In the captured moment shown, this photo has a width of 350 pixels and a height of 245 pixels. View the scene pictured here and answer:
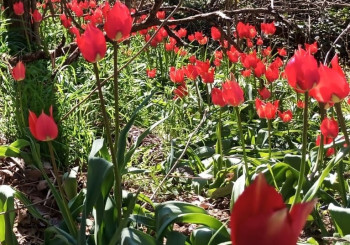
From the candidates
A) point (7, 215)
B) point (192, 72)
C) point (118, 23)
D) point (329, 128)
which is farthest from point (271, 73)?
point (7, 215)

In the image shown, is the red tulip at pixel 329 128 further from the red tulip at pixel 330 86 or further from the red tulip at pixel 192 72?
the red tulip at pixel 192 72

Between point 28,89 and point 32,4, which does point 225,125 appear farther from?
point 32,4

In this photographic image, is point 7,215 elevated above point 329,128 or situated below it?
below

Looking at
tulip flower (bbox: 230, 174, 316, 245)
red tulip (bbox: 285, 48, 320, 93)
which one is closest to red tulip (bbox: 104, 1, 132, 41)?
red tulip (bbox: 285, 48, 320, 93)

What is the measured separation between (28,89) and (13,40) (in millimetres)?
2296

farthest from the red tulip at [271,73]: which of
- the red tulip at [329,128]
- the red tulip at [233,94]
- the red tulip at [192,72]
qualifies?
the red tulip at [329,128]

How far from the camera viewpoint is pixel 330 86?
141 cm

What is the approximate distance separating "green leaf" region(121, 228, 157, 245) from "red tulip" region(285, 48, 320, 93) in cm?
67

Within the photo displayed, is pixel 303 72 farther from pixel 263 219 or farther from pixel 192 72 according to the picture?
pixel 192 72

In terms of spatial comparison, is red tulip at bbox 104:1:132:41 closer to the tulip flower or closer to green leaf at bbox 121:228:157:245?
green leaf at bbox 121:228:157:245

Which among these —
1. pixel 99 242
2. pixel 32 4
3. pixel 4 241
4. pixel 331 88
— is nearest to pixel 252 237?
pixel 331 88

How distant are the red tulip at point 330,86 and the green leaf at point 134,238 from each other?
68 cm

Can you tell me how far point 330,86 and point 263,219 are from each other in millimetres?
1067

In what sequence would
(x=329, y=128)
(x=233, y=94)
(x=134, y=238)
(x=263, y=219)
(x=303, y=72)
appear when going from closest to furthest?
(x=263, y=219), (x=303, y=72), (x=134, y=238), (x=329, y=128), (x=233, y=94)
